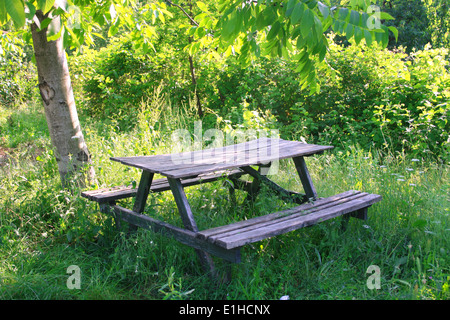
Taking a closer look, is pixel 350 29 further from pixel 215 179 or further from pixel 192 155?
pixel 215 179

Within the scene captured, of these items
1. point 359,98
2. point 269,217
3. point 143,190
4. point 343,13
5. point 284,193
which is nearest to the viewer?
point 343,13

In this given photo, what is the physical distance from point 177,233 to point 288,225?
0.74 meters

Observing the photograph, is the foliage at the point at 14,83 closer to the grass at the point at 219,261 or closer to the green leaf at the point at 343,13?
the grass at the point at 219,261

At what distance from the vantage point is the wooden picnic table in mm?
2342

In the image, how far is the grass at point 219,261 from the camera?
2.38 m

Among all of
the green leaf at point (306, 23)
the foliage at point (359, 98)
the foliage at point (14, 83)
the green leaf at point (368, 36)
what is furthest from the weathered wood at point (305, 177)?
the foliage at point (14, 83)

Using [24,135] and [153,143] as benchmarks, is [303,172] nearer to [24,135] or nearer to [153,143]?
[153,143]

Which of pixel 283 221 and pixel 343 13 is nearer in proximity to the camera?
pixel 343 13

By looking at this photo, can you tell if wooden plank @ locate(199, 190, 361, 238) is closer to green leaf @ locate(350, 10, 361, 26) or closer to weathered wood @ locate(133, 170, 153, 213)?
weathered wood @ locate(133, 170, 153, 213)

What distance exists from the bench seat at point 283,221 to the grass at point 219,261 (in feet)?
0.67

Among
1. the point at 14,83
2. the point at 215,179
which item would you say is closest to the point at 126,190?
the point at 215,179

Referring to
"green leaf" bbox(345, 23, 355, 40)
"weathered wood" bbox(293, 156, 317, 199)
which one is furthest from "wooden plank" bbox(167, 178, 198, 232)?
"green leaf" bbox(345, 23, 355, 40)

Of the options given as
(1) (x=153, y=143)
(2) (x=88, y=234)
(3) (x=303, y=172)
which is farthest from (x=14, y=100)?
(3) (x=303, y=172)

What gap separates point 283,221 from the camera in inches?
101
